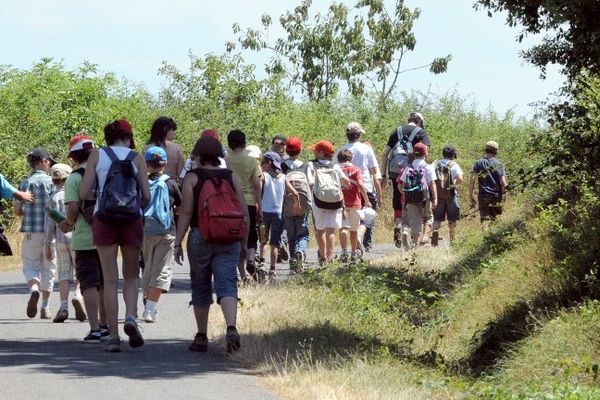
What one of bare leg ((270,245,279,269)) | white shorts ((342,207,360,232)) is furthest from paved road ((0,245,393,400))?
white shorts ((342,207,360,232))

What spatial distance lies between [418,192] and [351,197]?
126 cm

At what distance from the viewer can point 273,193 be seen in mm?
19188

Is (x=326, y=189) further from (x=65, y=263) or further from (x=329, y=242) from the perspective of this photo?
(x=65, y=263)

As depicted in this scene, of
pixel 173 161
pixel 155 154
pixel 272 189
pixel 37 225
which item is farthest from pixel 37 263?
pixel 272 189

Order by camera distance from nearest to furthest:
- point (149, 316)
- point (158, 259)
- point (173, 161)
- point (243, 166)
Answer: point (158, 259)
point (149, 316)
point (173, 161)
point (243, 166)

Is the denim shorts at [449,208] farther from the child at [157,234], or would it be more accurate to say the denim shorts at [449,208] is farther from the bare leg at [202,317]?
the bare leg at [202,317]

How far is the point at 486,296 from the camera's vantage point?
1480cm

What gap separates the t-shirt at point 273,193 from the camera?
19.1 m

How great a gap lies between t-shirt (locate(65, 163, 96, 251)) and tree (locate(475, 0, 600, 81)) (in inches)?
156

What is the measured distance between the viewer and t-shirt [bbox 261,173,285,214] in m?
19.1

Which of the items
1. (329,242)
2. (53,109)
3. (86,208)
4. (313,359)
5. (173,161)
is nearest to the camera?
(313,359)

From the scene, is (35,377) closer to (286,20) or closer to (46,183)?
(46,183)

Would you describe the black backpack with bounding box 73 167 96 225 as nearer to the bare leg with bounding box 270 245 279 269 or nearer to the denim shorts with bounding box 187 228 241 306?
the denim shorts with bounding box 187 228 241 306

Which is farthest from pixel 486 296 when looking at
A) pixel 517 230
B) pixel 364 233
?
pixel 364 233
